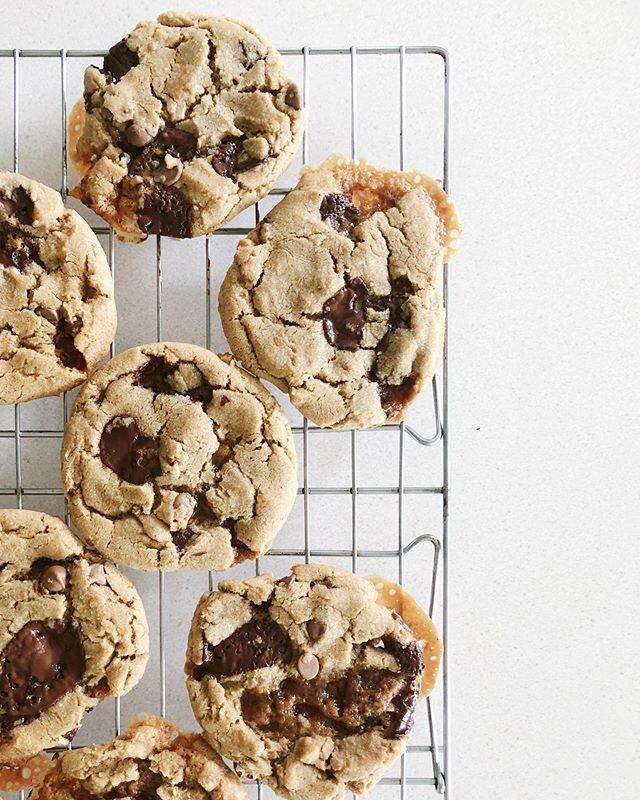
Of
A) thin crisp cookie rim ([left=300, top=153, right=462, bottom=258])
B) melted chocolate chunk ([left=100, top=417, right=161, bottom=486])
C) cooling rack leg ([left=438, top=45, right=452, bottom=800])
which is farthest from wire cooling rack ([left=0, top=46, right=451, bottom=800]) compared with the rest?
melted chocolate chunk ([left=100, top=417, right=161, bottom=486])

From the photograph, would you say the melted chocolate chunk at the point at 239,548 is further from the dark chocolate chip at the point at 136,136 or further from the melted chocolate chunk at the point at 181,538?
the dark chocolate chip at the point at 136,136

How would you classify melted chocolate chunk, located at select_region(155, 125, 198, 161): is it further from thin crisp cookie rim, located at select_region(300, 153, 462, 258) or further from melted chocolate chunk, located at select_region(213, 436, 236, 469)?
melted chocolate chunk, located at select_region(213, 436, 236, 469)

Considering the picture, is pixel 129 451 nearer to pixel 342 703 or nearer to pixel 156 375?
pixel 156 375
